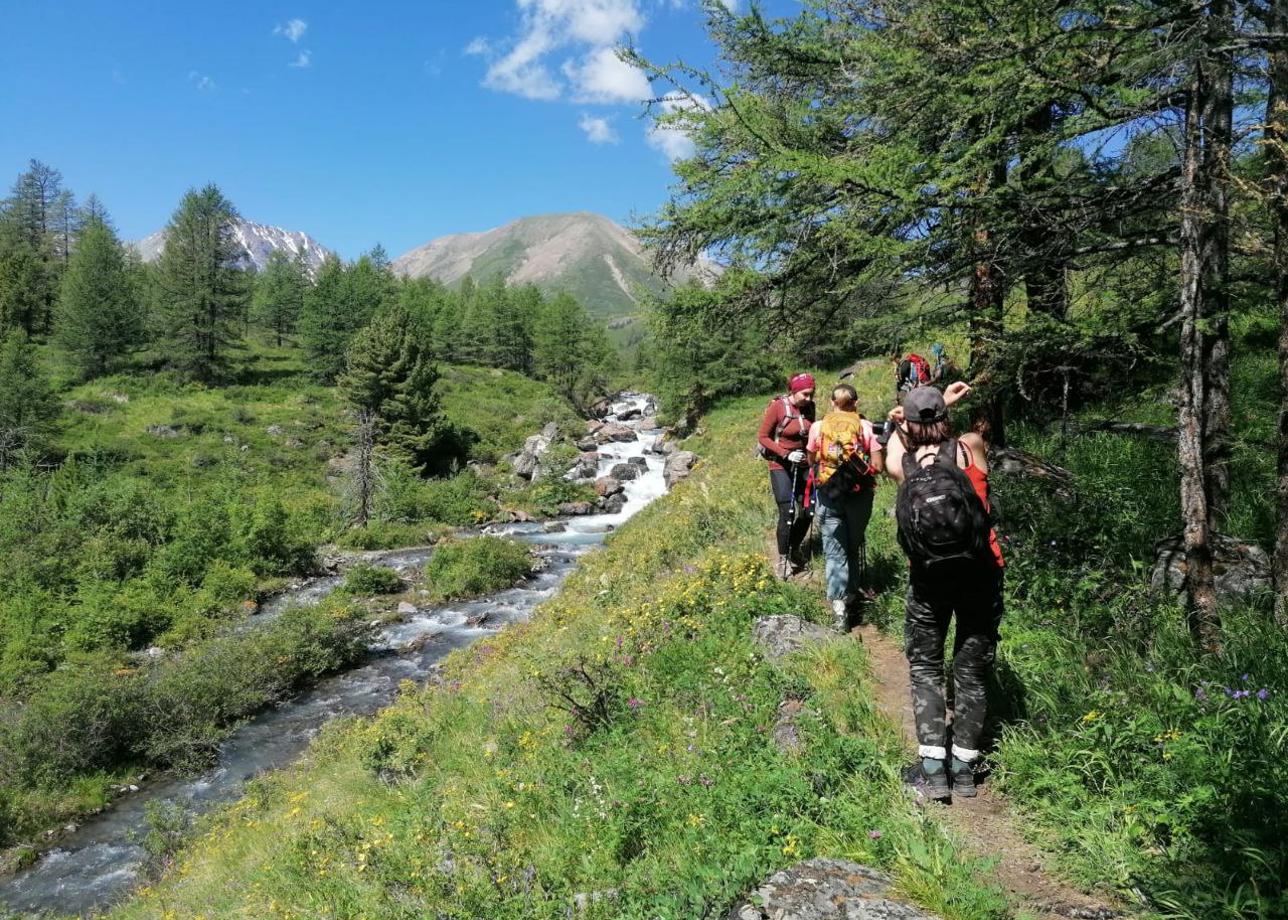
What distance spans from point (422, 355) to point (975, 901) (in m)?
43.8

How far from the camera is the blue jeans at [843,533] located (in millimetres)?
6242

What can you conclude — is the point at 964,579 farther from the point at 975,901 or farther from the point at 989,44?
the point at 989,44

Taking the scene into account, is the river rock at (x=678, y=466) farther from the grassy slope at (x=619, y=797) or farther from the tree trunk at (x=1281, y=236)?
the tree trunk at (x=1281, y=236)

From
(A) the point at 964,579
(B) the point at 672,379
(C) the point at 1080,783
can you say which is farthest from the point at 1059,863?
(B) the point at 672,379

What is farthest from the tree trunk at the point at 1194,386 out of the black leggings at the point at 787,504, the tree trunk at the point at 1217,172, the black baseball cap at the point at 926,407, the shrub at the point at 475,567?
the shrub at the point at 475,567

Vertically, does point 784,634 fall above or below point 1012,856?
above

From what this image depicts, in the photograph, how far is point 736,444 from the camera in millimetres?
22141

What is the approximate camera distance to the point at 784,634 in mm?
6344

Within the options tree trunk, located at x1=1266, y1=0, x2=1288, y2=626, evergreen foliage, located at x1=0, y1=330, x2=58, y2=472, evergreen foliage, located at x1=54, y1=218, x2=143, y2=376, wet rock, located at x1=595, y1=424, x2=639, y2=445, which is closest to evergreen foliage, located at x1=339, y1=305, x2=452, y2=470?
wet rock, located at x1=595, y1=424, x2=639, y2=445

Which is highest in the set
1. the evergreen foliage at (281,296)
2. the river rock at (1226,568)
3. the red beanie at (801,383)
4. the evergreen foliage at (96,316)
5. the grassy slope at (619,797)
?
the evergreen foliage at (281,296)

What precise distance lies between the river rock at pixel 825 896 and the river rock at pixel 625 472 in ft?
120

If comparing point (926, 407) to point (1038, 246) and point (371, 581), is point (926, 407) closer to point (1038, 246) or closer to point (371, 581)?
point (1038, 246)

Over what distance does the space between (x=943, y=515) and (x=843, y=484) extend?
2.37m

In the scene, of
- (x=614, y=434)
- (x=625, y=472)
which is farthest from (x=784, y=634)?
(x=614, y=434)
